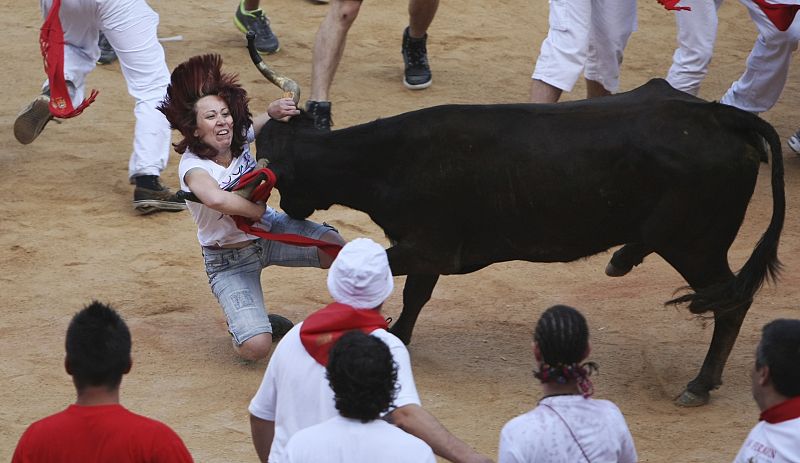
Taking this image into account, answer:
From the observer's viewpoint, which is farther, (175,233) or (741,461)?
(175,233)

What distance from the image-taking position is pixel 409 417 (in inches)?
144

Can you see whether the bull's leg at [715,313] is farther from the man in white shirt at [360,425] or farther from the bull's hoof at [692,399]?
the man in white shirt at [360,425]

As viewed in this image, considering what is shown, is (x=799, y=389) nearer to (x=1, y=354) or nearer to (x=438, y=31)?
(x=1, y=354)

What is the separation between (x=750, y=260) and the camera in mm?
5316

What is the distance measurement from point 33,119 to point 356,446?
5.43 metres

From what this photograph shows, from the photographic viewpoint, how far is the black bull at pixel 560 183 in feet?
17.3

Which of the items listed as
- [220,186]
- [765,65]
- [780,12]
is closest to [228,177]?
[220,186]

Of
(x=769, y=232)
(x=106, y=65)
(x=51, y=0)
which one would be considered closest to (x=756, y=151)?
(x=769, y=232)

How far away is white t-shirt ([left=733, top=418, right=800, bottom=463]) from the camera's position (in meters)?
3.30

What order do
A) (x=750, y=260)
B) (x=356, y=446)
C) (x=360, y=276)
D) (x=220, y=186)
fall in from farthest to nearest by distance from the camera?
(x=220, y=186)
(x=750, y=260)
(x=360, y=276)
(x=356, y=446)

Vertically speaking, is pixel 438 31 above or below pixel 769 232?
below

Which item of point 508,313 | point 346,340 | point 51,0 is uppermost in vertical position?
point 346,340

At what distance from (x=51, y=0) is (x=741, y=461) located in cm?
597

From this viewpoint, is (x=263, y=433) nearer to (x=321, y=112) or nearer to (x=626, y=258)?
(x=626, y=258)
